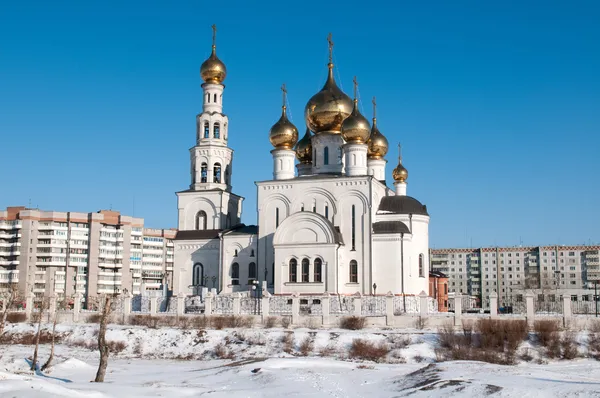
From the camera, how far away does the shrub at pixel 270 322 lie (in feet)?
86.0

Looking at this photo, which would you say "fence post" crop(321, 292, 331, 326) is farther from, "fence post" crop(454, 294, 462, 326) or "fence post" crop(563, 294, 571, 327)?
"fence post" crop(563, 294, 571, 327)

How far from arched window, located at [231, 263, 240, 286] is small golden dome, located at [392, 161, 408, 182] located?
35.1 feet

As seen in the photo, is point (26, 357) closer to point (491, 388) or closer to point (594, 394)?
point (491, 388)

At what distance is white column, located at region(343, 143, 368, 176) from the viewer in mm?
35656

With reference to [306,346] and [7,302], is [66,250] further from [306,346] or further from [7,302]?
[306,346]

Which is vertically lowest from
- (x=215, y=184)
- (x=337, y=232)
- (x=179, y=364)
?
(x=179, y=364)

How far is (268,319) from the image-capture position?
86.7 ft

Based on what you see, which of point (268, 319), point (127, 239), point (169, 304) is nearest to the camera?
point (268, 319)

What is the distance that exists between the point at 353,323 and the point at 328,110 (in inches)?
589

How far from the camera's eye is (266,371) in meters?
17.5

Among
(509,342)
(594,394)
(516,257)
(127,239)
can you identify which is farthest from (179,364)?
(516,257)

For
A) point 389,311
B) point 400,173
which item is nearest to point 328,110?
point 400,173

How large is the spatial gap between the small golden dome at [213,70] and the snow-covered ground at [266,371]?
16.5m

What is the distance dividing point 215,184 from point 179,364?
17507mm
